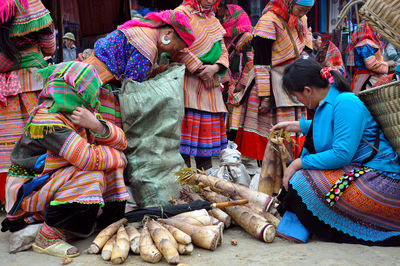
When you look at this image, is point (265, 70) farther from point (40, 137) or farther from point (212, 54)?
point (40, 137)

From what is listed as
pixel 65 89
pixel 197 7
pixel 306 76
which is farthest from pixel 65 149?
pixel 197 7

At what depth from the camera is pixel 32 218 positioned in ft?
9.80

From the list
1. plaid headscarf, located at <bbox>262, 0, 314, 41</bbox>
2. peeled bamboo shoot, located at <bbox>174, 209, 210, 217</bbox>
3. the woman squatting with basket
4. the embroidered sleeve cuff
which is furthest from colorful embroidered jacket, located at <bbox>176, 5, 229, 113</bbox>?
the woman squatting with basket

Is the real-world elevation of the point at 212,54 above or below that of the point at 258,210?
above

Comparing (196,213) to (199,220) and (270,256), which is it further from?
(270,256)

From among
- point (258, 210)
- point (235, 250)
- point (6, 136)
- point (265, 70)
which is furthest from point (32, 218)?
point (265, 70)

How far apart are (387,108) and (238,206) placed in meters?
1.29

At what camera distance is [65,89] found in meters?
2.85

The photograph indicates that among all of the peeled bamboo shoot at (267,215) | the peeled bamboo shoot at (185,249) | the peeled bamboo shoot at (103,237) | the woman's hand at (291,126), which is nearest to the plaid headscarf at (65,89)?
the peeled bamboo shoot at (103,237)

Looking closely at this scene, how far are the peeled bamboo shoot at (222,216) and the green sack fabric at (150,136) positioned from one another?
1.54ft

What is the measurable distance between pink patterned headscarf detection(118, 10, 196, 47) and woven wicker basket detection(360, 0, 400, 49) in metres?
1.60

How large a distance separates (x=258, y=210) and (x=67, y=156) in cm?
150

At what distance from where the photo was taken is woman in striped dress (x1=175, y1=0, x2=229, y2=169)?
168 inches

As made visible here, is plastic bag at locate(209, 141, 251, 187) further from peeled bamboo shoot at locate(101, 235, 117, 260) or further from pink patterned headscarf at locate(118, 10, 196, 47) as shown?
peeled bamboo shoot at locate(101, 235, 117, 260)
